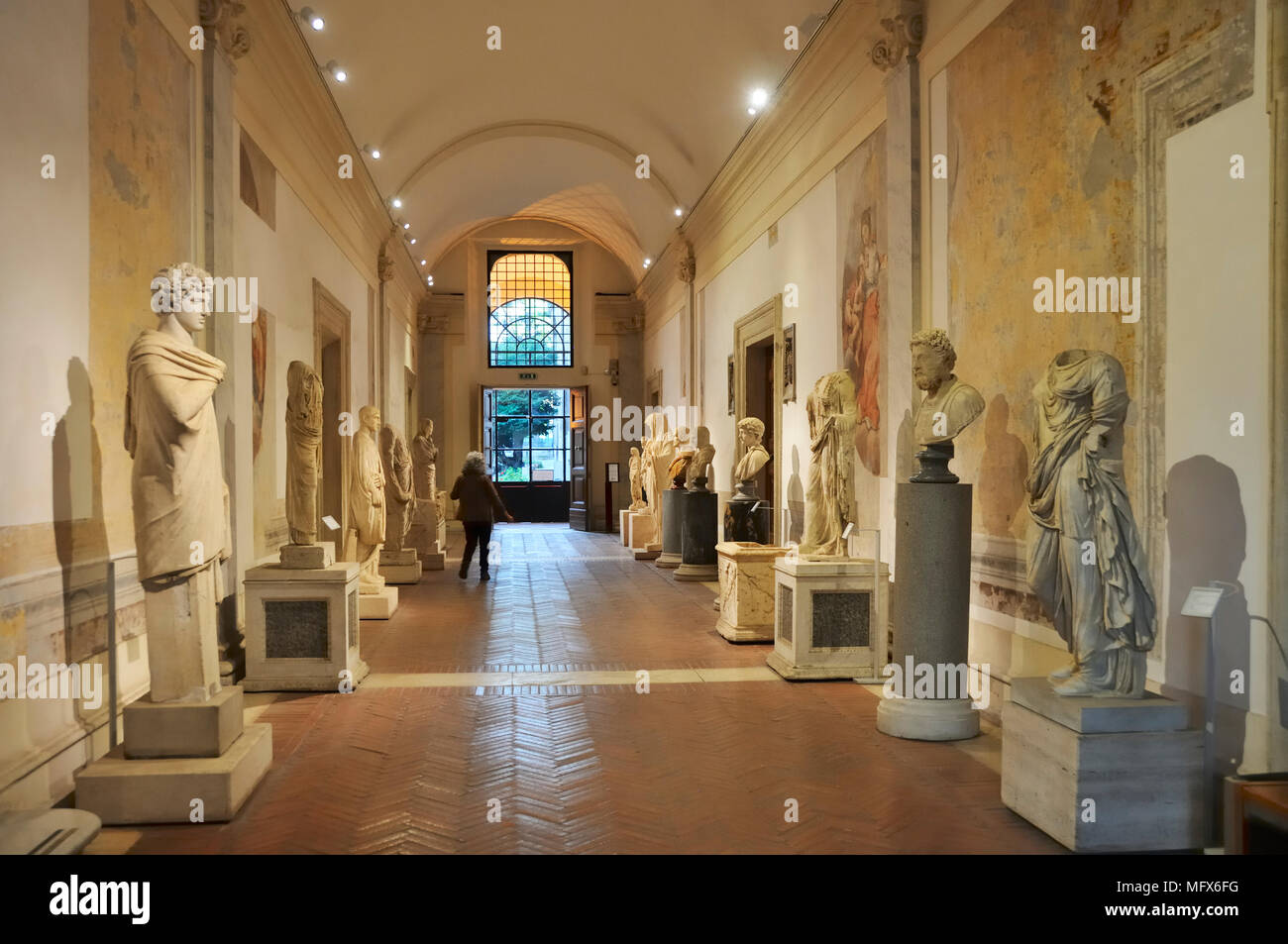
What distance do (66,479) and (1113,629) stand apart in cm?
461

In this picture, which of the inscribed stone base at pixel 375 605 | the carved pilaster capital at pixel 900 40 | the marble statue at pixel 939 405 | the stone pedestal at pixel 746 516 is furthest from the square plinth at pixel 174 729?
the stone pedestal at pixel 746 516

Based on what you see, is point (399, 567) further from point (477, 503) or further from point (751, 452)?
point (751, 452)

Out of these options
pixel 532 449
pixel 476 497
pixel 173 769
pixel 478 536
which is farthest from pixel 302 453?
pixel 532 449

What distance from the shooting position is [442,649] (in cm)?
774

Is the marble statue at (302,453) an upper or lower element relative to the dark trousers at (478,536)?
upper

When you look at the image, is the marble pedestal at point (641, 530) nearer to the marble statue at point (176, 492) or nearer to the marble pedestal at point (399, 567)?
the marble pedestal at point (399, 567)

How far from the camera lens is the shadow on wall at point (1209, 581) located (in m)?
3.70

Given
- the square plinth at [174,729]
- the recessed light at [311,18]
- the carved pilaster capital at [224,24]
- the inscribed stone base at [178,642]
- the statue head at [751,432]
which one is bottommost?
the square plinth at [174,729]

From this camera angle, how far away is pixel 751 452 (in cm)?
1002

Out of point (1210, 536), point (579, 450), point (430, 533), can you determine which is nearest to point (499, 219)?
point (579, 450)

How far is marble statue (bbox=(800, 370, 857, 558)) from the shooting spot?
699 cm

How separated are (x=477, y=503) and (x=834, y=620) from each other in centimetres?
654

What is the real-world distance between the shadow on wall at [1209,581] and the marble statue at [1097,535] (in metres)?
0.30

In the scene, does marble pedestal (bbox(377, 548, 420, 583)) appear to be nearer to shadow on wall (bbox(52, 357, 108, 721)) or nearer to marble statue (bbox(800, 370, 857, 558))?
marble statue (bbox(800, 370, 857, 558))
